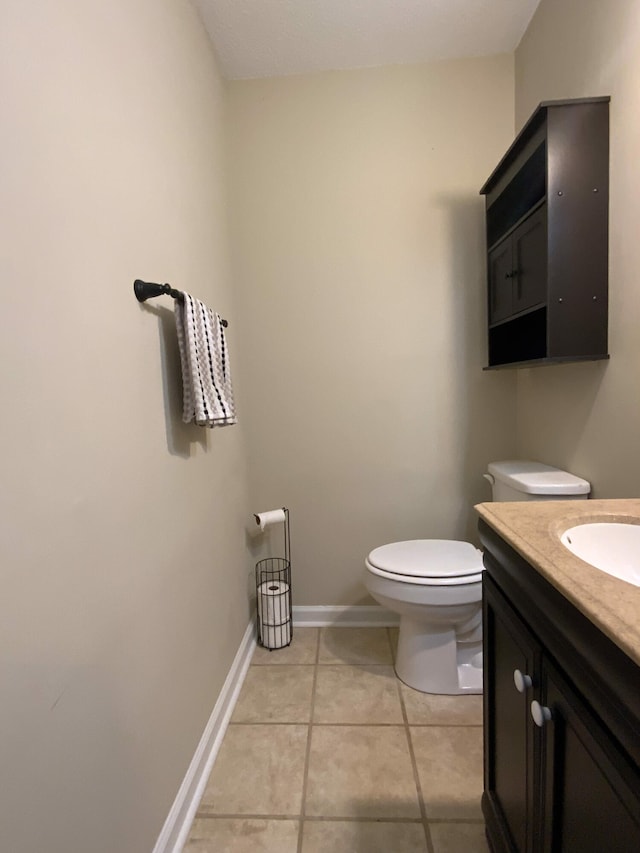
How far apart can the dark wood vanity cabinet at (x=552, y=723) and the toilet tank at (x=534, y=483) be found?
1.89 feet

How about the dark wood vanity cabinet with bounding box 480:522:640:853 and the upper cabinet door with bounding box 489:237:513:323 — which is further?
the upper cabinet door with bounding box 489:237:513:323

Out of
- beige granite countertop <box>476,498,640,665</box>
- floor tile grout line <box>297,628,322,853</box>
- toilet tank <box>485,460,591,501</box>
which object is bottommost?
floor tile grout line <box>297,628,322,853</box>

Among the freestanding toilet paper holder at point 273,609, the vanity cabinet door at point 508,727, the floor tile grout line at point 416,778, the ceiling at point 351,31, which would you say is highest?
the ceiling at point 351,31

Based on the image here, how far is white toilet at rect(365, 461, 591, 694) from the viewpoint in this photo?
1515 millimetres

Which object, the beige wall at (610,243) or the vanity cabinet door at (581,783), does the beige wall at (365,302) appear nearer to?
the beige wall at (610,243)

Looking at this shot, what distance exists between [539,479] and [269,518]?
1100 mm

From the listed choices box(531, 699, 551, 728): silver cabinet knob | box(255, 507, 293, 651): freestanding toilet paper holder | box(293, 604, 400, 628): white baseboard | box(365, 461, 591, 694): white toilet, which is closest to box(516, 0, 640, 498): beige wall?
box(365, 461, 591, 694): white toilet

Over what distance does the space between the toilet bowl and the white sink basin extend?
0.72m

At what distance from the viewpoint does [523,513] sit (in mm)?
909

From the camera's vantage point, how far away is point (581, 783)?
1.96 feet

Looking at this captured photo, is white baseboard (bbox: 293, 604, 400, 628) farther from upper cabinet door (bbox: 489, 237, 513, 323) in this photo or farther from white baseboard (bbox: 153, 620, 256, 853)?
upper cabinet door (bbox: 489, 237, 513, 323)

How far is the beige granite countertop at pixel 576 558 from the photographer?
506mm

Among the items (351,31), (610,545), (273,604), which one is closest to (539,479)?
(610,545)

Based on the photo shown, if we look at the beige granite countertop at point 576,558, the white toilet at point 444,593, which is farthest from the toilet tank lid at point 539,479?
the beige granite countertop at point 576,558
